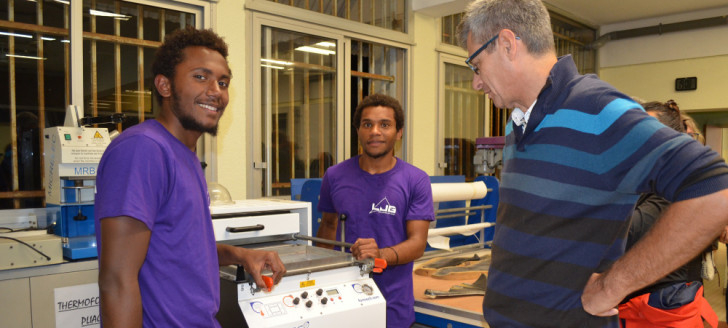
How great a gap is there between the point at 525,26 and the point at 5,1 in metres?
2.75

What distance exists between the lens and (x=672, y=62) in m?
6.86

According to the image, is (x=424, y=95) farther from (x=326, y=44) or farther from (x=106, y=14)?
(x=106, y=14)

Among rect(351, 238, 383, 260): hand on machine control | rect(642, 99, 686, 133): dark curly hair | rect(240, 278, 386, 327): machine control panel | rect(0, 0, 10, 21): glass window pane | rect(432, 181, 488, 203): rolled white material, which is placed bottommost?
rect(240, 278, 386, 327): machine control panel

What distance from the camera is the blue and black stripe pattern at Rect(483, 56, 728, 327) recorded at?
903 mm

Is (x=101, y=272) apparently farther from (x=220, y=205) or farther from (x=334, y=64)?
(x=334, y=64)

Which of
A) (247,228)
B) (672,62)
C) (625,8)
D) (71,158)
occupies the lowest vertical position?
(247,228)

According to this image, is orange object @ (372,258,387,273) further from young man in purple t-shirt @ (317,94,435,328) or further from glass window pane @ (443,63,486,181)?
glass window pane @ (443,63,486,181)

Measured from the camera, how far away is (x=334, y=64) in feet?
13.8

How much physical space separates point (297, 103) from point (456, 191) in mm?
1633

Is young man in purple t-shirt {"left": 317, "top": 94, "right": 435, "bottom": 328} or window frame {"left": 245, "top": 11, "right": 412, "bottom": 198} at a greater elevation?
window frame {"left": 245, "top": 11, "right": 412, "bottom": 198}

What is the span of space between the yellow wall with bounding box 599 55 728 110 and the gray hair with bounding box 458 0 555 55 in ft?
22.3

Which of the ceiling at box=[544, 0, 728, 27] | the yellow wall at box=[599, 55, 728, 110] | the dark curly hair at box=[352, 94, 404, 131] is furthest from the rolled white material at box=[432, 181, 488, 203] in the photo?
the yellow wall at box=[599, 55, 728, 110]

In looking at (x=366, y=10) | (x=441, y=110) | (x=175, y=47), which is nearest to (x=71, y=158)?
(x=175, y=47)

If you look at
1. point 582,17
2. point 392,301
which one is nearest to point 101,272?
point 392,301
